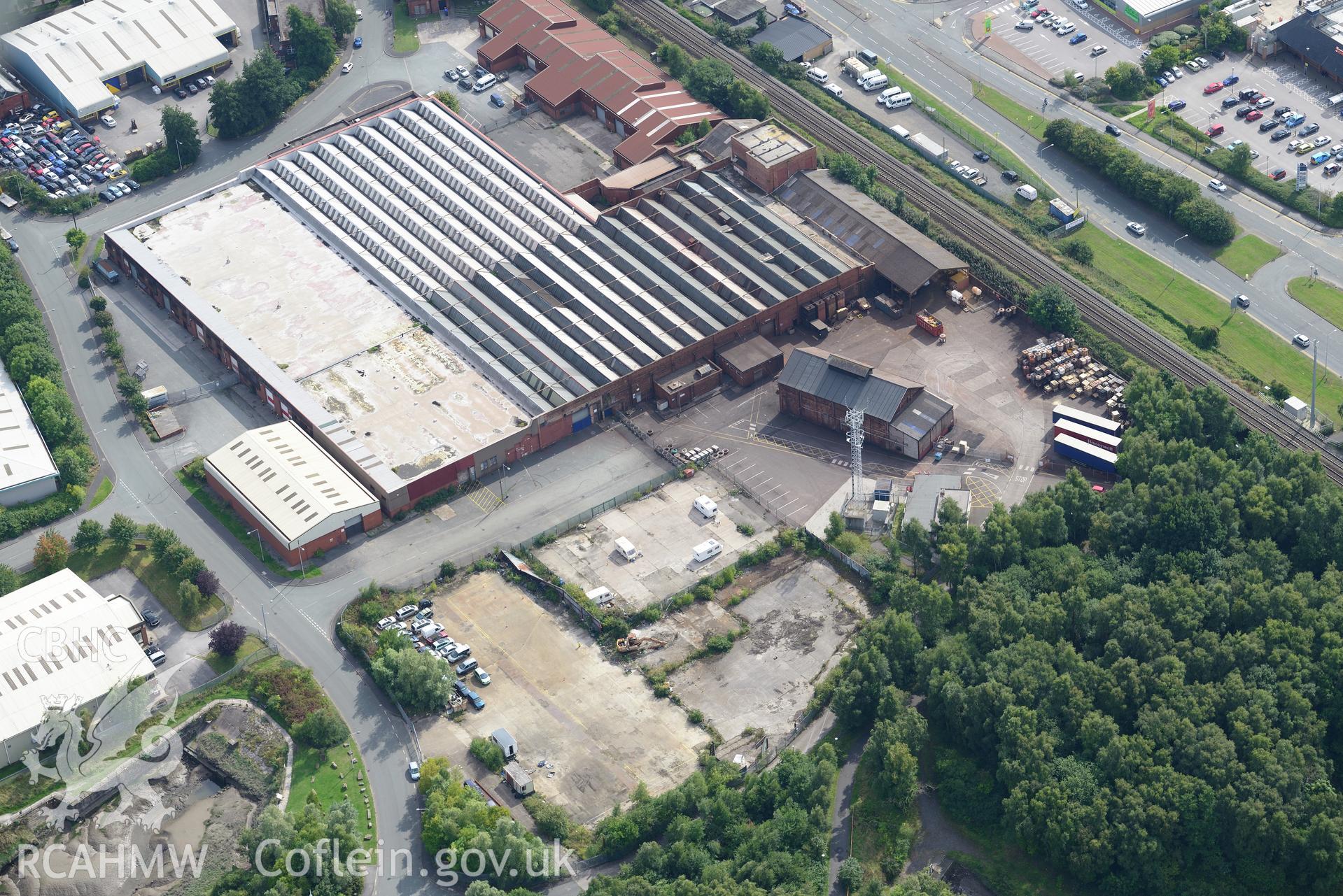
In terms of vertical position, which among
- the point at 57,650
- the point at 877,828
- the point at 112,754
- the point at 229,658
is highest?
the point at 57,650

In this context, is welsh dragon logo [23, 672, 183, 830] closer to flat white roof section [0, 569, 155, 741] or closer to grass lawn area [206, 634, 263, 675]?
flat white roof section [0, 569, 155, 741]

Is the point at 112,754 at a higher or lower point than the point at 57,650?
lower

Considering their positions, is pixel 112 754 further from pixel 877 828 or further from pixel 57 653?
pixel 877 828

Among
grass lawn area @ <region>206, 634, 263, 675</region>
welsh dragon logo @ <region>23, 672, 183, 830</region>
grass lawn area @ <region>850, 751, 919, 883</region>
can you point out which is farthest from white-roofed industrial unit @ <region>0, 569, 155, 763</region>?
grass lawn area @ <region>850, 751, 919, 883</region>

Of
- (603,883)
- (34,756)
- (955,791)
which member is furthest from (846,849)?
(34,756)

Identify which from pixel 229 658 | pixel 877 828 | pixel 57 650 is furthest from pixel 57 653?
pixel 877 828

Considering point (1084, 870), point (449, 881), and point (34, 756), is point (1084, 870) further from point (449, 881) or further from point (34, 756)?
point (34, 756)
